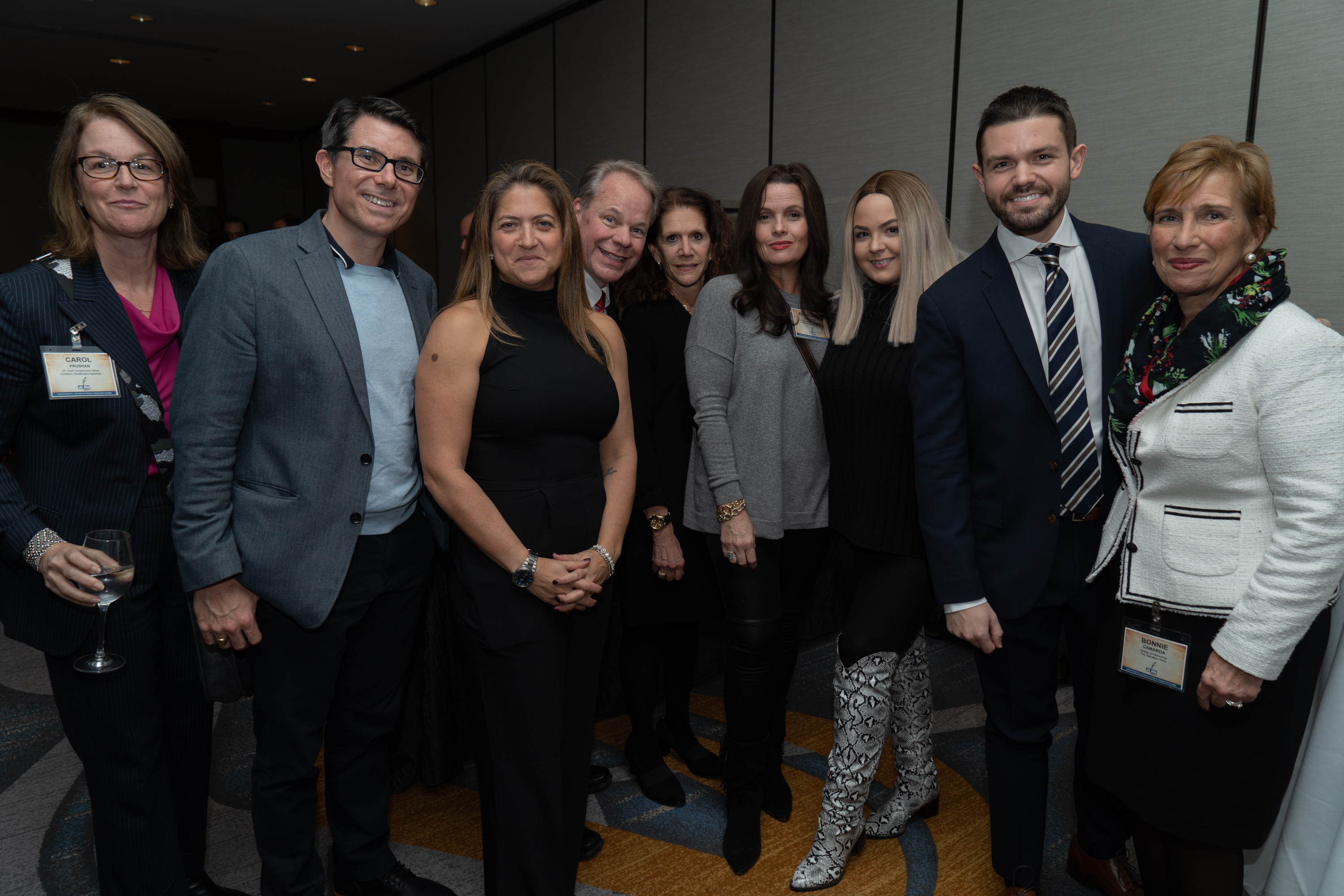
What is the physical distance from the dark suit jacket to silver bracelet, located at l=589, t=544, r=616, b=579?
0.87 meters

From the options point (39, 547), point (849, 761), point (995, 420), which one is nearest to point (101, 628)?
point (39, 547)

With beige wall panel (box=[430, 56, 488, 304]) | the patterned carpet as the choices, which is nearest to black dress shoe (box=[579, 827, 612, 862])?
the patterned carpet

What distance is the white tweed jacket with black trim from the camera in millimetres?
1328

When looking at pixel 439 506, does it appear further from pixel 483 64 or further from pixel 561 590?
pixel 483 64

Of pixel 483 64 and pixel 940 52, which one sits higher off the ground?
pixel 483 64

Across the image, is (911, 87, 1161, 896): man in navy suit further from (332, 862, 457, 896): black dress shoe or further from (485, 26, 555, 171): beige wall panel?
(485, 26, 555, 171): beige wall panel

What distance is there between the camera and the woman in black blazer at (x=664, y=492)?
2.28 m

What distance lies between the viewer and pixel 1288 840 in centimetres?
176

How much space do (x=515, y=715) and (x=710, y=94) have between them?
431 centimetres

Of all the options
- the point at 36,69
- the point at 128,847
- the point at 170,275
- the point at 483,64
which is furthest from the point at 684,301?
the point at 36,69

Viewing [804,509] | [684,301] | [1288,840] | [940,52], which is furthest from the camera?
[940,52]

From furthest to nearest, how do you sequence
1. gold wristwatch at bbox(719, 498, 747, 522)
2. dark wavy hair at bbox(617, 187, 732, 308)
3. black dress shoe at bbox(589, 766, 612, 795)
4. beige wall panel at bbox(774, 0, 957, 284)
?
beige wall panel at bbox(774, 0, 957, 284)
black dress shoe at bbox(589, 766, 612, 795)
dark wavy hair at bbox(617, 187, 732, 308)
gold wristwatch at bbox(719, 498, 747, 522)

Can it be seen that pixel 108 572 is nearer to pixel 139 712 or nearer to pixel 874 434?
pixel 139 712

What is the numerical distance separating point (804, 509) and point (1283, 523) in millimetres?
1018
